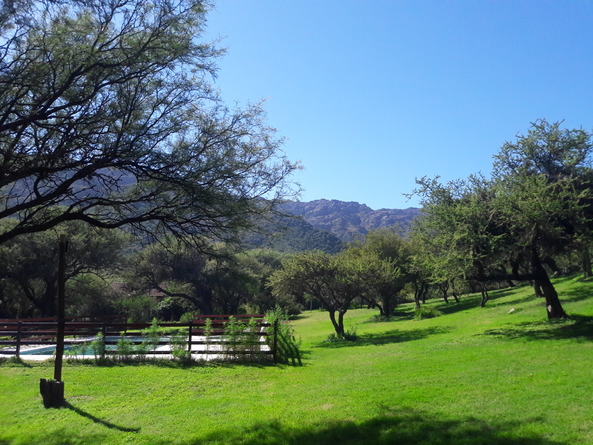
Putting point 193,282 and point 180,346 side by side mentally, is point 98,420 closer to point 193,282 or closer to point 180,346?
point 180,346

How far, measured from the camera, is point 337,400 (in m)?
8.91

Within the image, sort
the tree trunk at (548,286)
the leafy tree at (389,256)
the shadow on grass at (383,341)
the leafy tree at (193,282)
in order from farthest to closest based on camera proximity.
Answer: the leafy tree at (193,282)
the leafy tree at (389,256)
the shadow on grass at (383,341)
the tree trunk at (548,286)

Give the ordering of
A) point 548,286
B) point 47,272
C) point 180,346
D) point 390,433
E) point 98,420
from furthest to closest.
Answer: point 47,272 < point 548,286 < point 180,346 < point 98,420 < point 390,433

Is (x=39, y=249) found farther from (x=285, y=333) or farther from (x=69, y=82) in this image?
(x=69, y=82)

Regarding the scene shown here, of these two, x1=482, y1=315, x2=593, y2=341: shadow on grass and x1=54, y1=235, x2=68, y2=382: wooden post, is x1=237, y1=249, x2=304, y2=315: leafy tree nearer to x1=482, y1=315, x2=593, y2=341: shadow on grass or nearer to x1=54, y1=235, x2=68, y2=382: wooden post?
x1=482, y1=315, x2=593, y2=341: shadow on grass

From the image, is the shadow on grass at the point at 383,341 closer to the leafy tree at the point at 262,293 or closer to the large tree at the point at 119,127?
the large tree at the point at 119,127

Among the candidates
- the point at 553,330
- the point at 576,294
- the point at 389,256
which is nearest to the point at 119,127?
the point at 553,330

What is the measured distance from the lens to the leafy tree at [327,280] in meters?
26.0

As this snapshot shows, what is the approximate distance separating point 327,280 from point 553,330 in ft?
39.4

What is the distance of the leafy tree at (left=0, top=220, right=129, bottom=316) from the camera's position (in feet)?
108

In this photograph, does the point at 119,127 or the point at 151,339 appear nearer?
the point at 119,127

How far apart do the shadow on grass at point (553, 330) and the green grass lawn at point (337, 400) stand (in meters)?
0.12

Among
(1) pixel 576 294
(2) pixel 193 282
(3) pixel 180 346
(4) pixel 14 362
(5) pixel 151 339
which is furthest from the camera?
(2) pixel 193 282

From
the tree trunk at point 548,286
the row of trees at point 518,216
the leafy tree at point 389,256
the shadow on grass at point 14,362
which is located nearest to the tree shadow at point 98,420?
the shadow on grass at point 14,362
